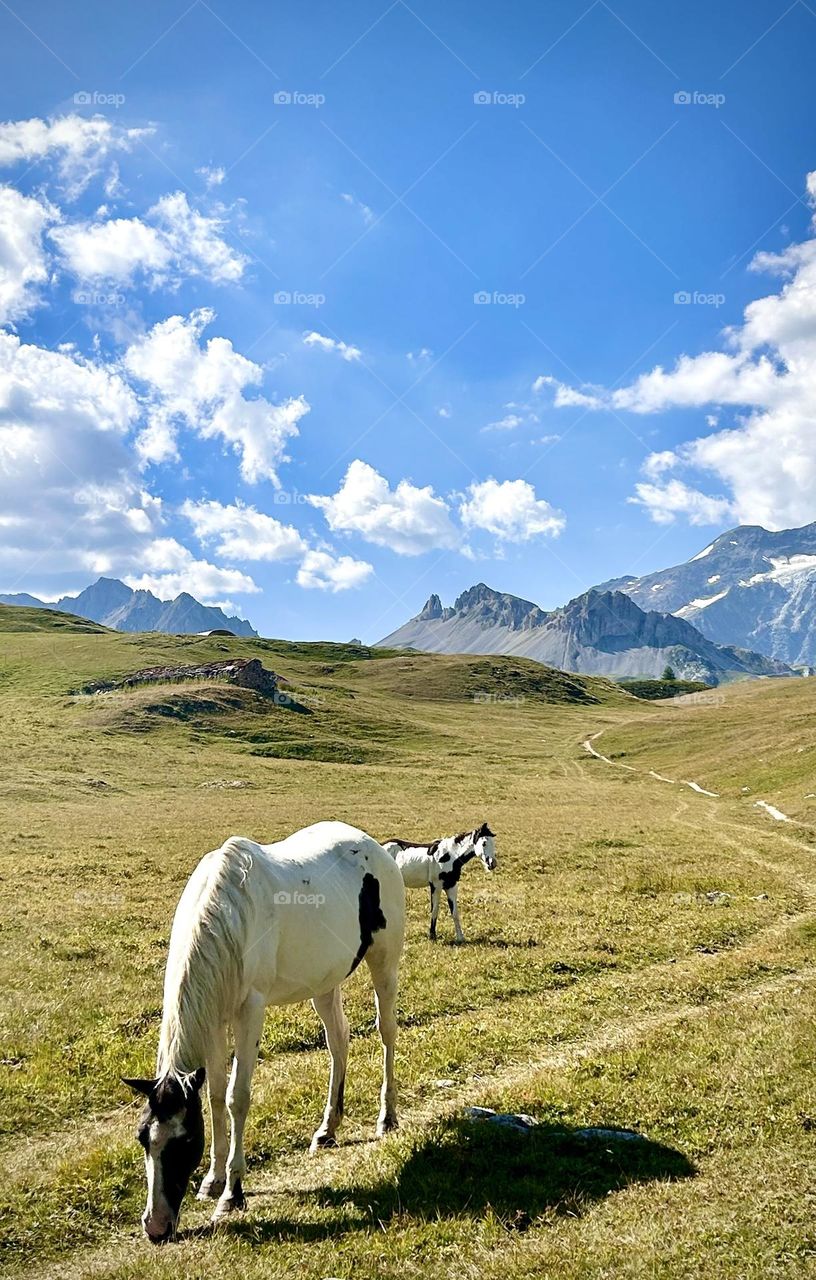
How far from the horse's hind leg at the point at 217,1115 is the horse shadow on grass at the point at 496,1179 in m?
0.76

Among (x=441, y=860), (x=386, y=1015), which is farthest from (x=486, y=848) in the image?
(x=386, y=1015)

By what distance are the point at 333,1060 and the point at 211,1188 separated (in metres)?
2.29

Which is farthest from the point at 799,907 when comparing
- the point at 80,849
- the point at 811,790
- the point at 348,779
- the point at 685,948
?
the point at 348,779

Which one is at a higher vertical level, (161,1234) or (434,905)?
(161,1234)

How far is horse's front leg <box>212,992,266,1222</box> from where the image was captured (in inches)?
316

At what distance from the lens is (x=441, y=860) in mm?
23422

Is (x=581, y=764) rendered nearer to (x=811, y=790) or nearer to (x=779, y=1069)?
(x=811, y=790)

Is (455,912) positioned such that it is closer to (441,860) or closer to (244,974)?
(441,860)

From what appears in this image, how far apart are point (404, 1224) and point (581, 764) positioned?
7497 cm

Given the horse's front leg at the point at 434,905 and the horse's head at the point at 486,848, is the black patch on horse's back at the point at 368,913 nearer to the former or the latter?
the horse's front leg at the point at 434,905

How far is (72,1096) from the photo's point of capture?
1127 cm

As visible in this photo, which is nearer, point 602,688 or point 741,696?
point 741,696

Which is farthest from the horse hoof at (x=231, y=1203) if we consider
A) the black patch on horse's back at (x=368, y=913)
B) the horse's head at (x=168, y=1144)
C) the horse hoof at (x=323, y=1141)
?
the black patch on horse's back at (x=368, y=913)

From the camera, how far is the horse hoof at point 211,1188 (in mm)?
8227
